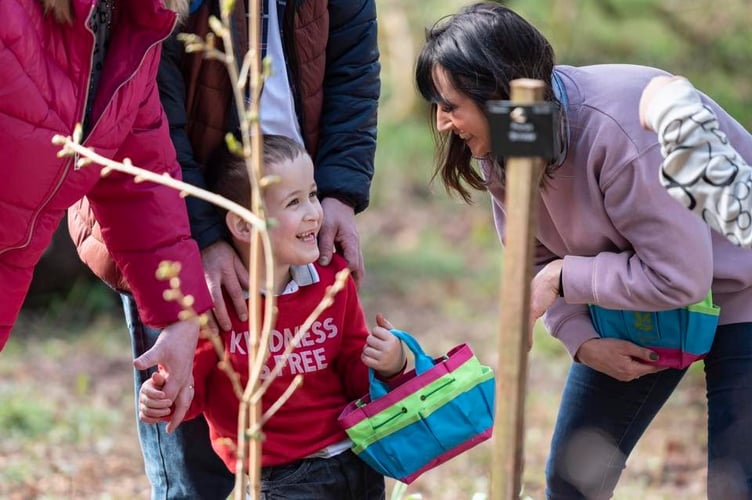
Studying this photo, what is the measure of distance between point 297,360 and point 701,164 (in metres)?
1.10

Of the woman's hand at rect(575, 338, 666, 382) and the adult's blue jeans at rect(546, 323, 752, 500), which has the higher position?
the woman's hand at rect(575, 338, 666, 382)

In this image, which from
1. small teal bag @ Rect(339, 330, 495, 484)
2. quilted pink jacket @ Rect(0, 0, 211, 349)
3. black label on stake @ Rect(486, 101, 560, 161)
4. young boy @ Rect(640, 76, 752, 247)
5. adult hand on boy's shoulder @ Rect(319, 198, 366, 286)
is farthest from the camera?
adult hand on boy's shoulder @ Rect(319, 198, 366, 286)

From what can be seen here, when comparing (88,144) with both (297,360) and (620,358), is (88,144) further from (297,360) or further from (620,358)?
(620,358)

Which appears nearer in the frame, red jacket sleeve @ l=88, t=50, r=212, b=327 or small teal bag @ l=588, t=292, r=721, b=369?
red jacket sleeve @ l=88, t=50, r=212, b=327

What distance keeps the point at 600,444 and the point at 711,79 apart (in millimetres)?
7087

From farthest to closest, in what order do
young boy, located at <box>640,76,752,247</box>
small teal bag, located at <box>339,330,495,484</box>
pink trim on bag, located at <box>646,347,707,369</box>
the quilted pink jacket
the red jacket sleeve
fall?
pink trim on bag, located at <box>646,347,707,369</box>, small teal bag, located at <box>339,330,495,484</box>, the red jacket sleeve, the quilted pink jacket, young boy, located at <box>640,76,752,247</box>

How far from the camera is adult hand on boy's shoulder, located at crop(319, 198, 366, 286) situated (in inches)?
104

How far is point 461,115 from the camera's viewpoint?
236 centimetres

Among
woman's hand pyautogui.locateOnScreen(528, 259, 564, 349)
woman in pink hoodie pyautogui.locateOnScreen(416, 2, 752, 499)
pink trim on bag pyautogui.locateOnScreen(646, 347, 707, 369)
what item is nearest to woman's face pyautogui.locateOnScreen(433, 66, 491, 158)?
woman in pink hoodie pyautogui.locateOnScreen(416, 2, 752, 499)

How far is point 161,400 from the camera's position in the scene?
92.5 inches

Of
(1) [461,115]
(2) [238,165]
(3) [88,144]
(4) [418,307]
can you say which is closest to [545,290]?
(1) [461,115]

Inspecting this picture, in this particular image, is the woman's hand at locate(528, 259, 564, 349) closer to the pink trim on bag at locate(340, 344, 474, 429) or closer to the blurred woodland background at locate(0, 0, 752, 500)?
the pink trim on bag at locate(340, 344, 474, 429)

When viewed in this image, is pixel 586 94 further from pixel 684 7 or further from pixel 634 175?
pixel 684 7

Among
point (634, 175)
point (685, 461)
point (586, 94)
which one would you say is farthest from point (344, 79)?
point (685, 461)
